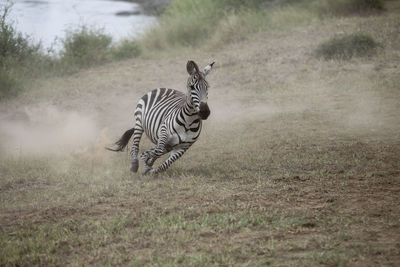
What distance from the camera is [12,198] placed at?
6.84 metres

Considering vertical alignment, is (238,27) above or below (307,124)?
above

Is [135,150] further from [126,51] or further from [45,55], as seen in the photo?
[126,51]

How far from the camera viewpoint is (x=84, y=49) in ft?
61.8

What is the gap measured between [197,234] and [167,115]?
2.96 metres

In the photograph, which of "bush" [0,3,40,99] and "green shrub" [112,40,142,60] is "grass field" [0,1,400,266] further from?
"green shrub" [112,40,142,60]

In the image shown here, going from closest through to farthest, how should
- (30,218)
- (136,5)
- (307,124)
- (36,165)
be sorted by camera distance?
1. (30,218)
2. (36,165)
3. (307,124)
4. (136,5)

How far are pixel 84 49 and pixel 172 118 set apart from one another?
40.1 ft

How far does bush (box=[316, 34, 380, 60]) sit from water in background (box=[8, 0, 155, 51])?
10266mm

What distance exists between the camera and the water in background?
26.2 m

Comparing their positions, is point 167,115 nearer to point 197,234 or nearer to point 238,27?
point 197,234

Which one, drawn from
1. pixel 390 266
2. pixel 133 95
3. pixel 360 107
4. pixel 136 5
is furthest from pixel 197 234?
pixel 136 5

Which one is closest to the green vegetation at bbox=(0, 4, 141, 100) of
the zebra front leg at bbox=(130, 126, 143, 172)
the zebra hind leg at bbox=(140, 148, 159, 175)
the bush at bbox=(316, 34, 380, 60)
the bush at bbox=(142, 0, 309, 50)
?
the bush at bbox=(142, 0, 309, 50)

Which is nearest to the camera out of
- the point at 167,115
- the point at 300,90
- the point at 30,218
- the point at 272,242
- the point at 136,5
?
the point at 272,242

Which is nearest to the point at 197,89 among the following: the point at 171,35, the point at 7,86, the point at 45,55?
the point at 7,86
